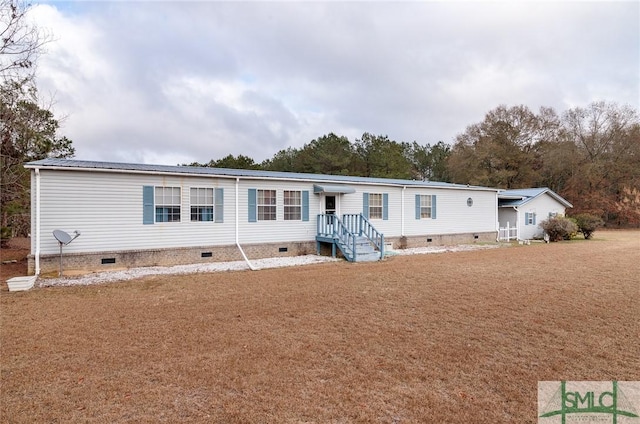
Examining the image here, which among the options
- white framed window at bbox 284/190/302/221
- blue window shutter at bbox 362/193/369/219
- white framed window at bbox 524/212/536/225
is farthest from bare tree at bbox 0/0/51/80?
white framed window at bbox 524/212/536/225

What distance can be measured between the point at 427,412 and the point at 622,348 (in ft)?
9.79

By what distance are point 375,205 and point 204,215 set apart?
23.6 feet

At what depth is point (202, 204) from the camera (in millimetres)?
11555

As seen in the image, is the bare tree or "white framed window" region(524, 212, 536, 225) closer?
the bare tree

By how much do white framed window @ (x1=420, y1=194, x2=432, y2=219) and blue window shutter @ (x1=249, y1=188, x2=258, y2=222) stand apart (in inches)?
317

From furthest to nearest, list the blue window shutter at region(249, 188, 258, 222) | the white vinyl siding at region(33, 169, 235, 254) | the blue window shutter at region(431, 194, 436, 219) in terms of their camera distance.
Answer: the blue window shutter at region(431, 194, 436, 219) → the blue window shutter at region(249, 188, 258, 222) → the white vinyl siding at region(33, 169, 235, 254)

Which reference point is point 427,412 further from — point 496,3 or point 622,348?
point 496,3

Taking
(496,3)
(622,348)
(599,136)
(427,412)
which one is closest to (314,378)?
(427,412)

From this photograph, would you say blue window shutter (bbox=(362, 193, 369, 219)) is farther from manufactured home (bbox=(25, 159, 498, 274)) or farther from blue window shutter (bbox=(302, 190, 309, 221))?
blue window shutter (bbox=(302, 190, 309, 221))

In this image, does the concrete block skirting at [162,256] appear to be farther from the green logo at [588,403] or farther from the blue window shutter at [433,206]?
the green logo at [588,403]

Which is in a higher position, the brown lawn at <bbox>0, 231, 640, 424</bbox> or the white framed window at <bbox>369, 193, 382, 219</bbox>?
the white framed window at <bbox>369, 193, 382, 219</bbox>

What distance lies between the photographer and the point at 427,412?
2789mm

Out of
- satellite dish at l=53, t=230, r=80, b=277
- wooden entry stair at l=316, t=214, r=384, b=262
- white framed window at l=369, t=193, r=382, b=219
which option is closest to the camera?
satellite dish at l=53, t=230, r=80, b=277

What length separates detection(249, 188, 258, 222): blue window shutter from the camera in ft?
40.4
